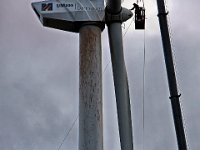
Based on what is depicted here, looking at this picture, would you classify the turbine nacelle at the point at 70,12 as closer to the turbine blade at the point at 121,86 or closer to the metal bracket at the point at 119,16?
the metal bracket at the point at 119,16

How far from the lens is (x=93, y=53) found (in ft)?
69.3

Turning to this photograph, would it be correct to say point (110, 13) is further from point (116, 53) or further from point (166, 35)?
point (166, 35)

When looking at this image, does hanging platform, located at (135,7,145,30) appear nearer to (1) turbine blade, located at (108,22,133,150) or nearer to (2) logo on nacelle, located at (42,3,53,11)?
(1) turbine blade, located at (108,22,133,150)

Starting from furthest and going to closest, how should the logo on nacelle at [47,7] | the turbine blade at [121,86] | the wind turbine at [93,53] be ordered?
the logo on nacelle at [47,7] < the turbine blade at [121,86] < the wind turbine at [93,53]

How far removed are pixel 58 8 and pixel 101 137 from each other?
7.38 meters

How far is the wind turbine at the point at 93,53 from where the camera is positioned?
65.0 ft

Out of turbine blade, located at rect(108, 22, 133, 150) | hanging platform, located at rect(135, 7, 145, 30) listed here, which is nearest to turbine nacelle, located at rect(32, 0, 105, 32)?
turbine blade, located at rect(108, 22, 133, 150)

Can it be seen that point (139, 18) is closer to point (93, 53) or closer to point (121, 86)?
point (121, 86)

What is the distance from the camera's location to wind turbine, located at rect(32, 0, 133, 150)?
19812mm

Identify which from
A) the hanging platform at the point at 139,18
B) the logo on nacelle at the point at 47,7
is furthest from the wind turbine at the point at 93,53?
the hanging platform at the point at 139,18

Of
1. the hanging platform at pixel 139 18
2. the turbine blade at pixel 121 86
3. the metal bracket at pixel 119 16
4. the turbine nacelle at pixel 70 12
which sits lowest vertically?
the turbine blade at pixel 121 86

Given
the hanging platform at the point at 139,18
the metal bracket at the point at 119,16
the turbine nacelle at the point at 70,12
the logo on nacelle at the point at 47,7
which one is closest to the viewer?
the turbine nacelle at the point at 70,12

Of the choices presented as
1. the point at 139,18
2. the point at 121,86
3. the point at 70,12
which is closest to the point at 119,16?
the point at 139,18

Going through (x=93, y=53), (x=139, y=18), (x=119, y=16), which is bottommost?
(x=93, y=53)
